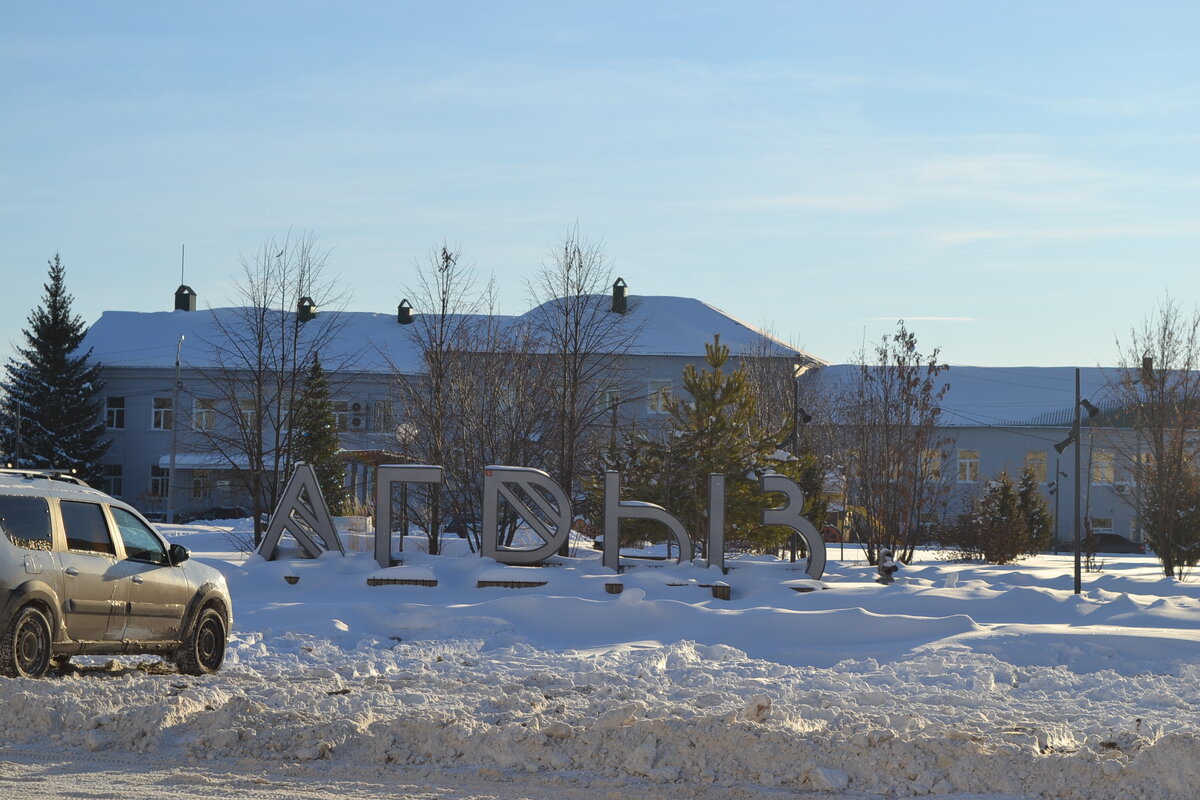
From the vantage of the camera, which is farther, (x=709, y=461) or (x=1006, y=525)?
(x=1006, y=525)

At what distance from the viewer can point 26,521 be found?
10695 mm

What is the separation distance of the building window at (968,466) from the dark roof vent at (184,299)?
132 ft

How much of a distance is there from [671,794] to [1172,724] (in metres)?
4.59

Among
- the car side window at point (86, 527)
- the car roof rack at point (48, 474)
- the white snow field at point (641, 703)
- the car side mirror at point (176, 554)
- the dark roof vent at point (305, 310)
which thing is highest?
the dark roof vent at point (305, 310)

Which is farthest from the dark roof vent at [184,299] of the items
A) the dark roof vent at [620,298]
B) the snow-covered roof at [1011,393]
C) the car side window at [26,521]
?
the car side window at [26,521]

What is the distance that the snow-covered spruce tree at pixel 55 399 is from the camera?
5566 centimetres

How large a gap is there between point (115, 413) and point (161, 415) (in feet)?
7.59

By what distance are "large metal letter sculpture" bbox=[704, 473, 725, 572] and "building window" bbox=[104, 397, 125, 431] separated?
157 feet

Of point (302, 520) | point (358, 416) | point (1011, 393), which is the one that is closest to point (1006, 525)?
point (302, 520)

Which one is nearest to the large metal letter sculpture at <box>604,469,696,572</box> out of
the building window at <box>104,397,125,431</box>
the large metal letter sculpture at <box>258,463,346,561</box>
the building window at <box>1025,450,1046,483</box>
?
the large metal letter sculpture at <box>258,463,346,561</box>

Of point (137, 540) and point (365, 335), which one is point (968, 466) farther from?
point (137, 540)

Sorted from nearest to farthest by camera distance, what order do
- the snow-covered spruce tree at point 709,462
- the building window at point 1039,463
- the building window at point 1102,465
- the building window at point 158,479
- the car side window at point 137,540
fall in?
1. the car side window at point 137,540
2. the snow-covered spruce tree at point 709,462
3. the building window at point 1102,465
4. the building window at point 158,479
5. the building window at point 1039,463

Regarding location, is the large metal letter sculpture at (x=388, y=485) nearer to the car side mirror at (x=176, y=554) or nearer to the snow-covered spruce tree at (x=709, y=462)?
the snow-covered spruce tree at (x=709, y=462)

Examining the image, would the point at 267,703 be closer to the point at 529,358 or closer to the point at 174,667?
the point at 174,667
